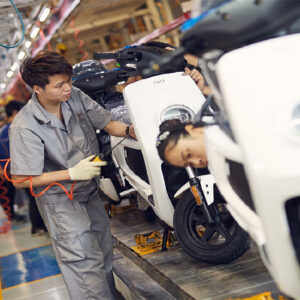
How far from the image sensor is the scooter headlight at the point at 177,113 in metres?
3.08

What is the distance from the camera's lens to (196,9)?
5.97 feet

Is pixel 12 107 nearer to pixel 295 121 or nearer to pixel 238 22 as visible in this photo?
pixel 238 22

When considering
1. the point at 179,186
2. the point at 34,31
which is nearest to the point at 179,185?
the point at 179,186

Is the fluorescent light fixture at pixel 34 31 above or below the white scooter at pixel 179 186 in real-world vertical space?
above

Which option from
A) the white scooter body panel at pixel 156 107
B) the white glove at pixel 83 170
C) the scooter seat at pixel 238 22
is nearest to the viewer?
the scooter seat at pixel 238 22

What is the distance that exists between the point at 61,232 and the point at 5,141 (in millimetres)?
4017

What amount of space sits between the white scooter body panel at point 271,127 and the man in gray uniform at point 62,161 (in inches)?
58.2

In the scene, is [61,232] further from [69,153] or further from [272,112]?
[272,112]

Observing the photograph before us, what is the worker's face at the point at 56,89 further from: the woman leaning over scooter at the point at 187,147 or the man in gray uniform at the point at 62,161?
the woman leaning over scooter at the point at 187,147

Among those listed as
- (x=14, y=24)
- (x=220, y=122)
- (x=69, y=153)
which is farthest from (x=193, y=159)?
(x=14, y=24)

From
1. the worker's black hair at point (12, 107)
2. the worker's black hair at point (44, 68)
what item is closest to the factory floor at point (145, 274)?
the worker's black hair at point (44, 68)

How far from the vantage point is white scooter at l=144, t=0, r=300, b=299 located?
59.1 inches

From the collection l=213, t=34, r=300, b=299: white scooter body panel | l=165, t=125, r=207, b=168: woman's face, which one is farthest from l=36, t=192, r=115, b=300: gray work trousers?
l=213, t=34, r=300, b=299: white scooter body panel

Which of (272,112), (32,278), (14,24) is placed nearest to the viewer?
(272,112)
